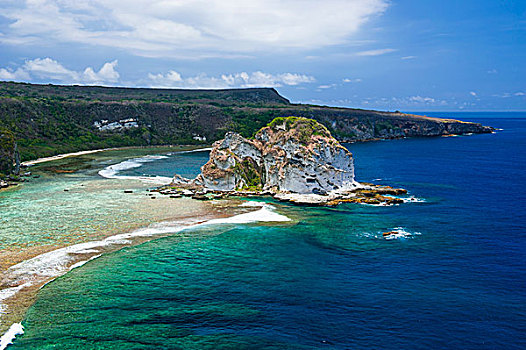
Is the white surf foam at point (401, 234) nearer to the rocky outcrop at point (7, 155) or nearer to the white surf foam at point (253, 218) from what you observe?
the white surf foam at point (253, 218)

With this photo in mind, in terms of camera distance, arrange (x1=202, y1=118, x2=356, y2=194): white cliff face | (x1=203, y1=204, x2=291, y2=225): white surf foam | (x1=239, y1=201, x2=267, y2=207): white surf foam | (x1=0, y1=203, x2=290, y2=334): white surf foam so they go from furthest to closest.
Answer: (x1=202, y1=118, x2=356, y2=194): white cliff face < (x1=239, y1=201, x2=267, y2=207): white surf foam < (x1=203, y1=204, x2=291, y2=225): white surf foam < (x1=0, y1=203, x2=290, y2=334): white surf foam

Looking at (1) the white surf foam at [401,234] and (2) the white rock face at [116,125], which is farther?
(2) the white rock face at [116,125]

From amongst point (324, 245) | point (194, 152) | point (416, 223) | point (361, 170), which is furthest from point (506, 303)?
point (194, 152)

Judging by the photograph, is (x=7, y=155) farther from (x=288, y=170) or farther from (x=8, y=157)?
(x=288, y=170)

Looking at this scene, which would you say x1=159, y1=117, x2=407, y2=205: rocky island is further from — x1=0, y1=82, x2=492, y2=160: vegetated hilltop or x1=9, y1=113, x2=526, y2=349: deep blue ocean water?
x1=0, y1=82, x2=492, y2=160: vegetated hilltop

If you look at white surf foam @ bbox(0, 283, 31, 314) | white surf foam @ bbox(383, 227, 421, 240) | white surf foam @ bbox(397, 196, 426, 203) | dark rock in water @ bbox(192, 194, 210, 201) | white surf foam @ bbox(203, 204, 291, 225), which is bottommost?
white surf foam @ bbox(0, 283, 31, 314)

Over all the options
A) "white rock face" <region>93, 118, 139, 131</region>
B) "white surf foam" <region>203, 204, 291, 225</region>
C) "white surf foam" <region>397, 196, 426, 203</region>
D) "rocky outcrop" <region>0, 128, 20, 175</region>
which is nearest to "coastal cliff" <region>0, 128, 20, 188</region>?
"rocky outcrop" <region>0, 128, 20, 175</region>

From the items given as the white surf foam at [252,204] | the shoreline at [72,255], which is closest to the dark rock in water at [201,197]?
the shoreline at [72,255]
